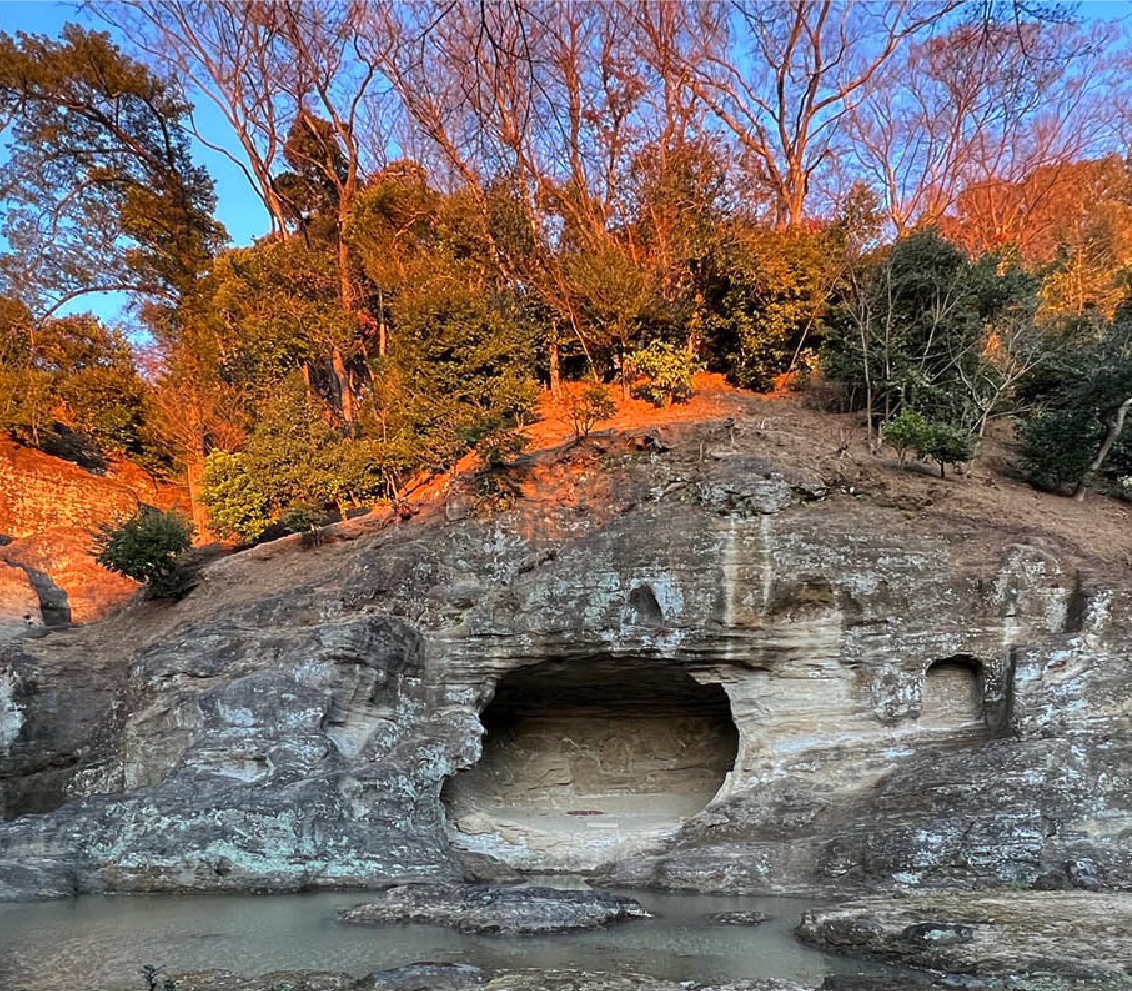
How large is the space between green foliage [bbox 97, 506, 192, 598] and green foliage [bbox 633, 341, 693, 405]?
1200cm

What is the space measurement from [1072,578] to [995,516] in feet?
7.66

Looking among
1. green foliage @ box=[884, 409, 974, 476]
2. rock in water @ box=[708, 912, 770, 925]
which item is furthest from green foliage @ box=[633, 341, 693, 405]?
rock in water @ box=[708, 912, 770, 925]

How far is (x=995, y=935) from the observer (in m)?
7.55

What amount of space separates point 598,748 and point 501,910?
804 centimetres

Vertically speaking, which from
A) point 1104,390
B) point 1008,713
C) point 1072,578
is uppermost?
point 1104,390

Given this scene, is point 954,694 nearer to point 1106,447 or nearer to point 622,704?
point 622,704

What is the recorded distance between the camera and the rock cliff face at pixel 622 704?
438 inches

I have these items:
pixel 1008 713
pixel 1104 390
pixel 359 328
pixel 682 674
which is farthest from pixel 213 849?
pixel 1104 390

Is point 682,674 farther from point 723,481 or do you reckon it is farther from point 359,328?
point 359,328

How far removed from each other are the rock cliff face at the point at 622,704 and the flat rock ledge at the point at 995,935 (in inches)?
56.3

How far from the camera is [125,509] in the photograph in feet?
82.5

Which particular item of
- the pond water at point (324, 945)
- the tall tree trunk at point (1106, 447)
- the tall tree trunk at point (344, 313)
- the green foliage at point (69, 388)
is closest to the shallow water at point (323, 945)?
the pond water at point (324, 945)

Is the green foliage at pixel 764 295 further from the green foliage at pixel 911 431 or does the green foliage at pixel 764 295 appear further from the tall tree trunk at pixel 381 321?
the tall tree trunk at pixel 381 321

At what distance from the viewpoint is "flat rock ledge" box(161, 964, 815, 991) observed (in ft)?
22.2
